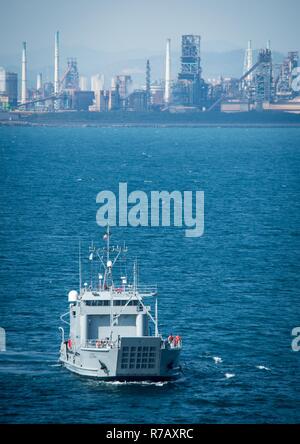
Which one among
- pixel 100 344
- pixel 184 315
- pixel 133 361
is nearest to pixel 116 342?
pixel 100 344

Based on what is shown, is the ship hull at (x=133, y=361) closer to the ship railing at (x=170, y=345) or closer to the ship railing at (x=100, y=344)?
the ship railing at (x=170, y=345)

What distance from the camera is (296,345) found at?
72.2 metres

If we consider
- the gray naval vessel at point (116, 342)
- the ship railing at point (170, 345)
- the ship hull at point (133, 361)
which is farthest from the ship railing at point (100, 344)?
the ship railing at point (170, 345)

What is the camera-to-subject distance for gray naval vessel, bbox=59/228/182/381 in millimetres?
63094

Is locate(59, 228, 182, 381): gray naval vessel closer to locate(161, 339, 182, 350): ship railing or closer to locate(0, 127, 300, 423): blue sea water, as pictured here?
locate(161, 339, 182, 350): ship railing

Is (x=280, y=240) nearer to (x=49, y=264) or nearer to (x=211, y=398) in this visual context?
(x=49, y=264)

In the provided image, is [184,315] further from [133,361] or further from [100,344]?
[133,361]

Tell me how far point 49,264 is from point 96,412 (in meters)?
40.9

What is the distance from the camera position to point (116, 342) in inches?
2512

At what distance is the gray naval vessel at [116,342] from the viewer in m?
63.1

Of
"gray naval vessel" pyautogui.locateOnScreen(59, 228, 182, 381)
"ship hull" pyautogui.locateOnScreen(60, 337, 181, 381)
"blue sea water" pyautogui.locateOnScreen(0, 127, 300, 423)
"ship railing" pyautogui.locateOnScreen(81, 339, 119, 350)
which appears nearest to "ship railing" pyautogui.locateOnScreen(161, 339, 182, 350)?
"gray naval vessel" pyautogui.locateOnScreen(59, 228, 182, 381)

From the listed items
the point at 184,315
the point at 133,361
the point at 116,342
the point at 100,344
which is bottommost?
the point at 184,315

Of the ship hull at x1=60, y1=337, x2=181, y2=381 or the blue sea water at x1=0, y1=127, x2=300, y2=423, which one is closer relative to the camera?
the blue sea water at x1=0, y1=127, x2=300, y2=423
